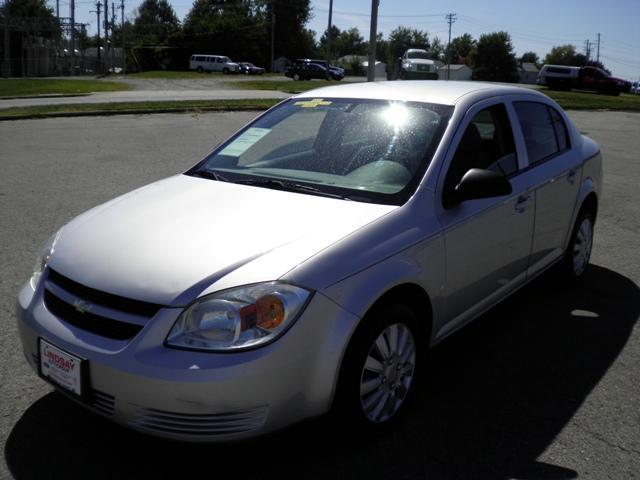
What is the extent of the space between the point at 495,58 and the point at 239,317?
4142 inches

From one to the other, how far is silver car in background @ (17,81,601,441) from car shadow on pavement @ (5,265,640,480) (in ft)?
0.67

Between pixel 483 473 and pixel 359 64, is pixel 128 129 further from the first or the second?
pixel 359 64

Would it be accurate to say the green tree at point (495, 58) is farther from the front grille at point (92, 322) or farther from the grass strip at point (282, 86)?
the front grille at point (92, 322)

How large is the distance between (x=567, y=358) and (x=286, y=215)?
81.7 inches

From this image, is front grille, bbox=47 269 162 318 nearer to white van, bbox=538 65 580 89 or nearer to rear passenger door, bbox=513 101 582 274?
rear passenger door, bbox=513 101 582 274

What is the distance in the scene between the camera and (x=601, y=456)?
313 cm

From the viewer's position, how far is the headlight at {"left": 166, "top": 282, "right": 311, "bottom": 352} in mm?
2662

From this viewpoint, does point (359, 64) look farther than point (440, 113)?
Yes

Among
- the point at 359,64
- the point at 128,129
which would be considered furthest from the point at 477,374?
the point at 359,64

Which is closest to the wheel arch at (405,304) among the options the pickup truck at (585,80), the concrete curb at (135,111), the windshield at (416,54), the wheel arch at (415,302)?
the wheel arch at (415,302)

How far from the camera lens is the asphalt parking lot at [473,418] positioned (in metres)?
3.00

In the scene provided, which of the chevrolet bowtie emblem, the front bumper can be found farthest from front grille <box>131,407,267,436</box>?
the chevrolet bowtie emblem

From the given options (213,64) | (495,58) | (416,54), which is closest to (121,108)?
(416,54)

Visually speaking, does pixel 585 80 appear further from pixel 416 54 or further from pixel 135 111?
pixel 135 111
